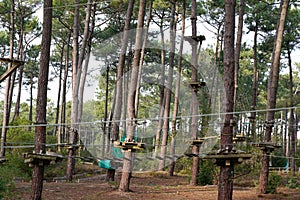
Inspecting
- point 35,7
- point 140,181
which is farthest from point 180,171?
point 35,7

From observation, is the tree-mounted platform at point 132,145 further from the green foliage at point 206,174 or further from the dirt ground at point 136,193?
the green foliage at point 206,174

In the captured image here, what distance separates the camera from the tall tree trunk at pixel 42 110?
744 cm

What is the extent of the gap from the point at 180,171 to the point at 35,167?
32.1 feet

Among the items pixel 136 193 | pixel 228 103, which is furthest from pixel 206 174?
pixel 228 103

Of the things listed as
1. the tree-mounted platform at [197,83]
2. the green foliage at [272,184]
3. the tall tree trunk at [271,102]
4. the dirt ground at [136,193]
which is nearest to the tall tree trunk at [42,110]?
the dirt ground at [136,193]

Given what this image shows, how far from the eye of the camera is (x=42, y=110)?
762 cm

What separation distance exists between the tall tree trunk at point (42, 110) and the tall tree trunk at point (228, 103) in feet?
9.37

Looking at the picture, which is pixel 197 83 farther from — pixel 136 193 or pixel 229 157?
pixel 229 157

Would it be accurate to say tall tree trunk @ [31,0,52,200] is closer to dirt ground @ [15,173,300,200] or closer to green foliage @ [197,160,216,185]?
dirt ground @ [15,173,300,200]

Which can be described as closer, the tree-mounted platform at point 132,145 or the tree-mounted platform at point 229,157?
the tree-mounted platform at point 229,157

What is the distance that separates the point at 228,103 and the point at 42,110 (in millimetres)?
3098

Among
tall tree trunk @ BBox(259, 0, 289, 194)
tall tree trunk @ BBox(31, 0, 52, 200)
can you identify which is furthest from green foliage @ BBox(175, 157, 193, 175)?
tall tree trunk @ BBox(31, 0, 52, 200)

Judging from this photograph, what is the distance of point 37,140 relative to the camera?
7496mm

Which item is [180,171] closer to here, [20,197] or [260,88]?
[20,197]
